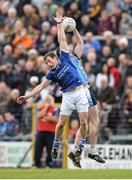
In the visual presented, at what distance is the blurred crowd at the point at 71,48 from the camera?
23.6 m

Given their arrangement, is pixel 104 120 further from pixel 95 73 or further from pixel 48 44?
pixel 48 44

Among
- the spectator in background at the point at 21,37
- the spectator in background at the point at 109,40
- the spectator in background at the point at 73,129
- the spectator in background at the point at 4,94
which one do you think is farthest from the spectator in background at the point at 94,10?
the spectator in background at the point at 73,129

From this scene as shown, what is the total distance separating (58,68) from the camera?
58.0 feet

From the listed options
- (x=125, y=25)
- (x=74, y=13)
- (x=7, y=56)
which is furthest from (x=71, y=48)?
(x=7, y=56)

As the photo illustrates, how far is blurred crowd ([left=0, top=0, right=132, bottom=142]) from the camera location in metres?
23.6

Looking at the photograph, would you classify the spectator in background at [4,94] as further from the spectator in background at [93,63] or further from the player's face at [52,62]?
the player's face at [52,62]

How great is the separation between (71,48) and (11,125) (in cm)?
286

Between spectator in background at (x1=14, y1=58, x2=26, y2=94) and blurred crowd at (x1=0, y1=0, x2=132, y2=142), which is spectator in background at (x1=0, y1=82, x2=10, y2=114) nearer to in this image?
blurred crowd at (x1=0, y1=0, x2=132, y2=142)

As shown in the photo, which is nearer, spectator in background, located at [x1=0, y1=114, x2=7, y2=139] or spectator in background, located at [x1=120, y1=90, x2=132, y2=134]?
Answer: spectator in background, located at [x1=120, y1=90, x2=132, y2=134]

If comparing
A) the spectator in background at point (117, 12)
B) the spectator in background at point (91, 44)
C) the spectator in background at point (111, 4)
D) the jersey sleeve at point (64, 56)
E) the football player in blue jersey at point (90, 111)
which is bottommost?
the football player in blue jersey at point (90, 111)

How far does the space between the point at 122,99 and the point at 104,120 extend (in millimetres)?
775

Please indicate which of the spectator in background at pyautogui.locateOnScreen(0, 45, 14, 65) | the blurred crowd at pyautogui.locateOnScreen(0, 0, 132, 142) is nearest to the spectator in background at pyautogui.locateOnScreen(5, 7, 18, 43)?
the blurred crowd at pyautogui.locateOnScreen(0, 0, 132, 142)

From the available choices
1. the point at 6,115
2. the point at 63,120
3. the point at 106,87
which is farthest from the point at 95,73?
the point at 63,120

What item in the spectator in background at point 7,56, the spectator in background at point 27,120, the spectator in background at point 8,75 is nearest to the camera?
the spectator in background at point 27,120
